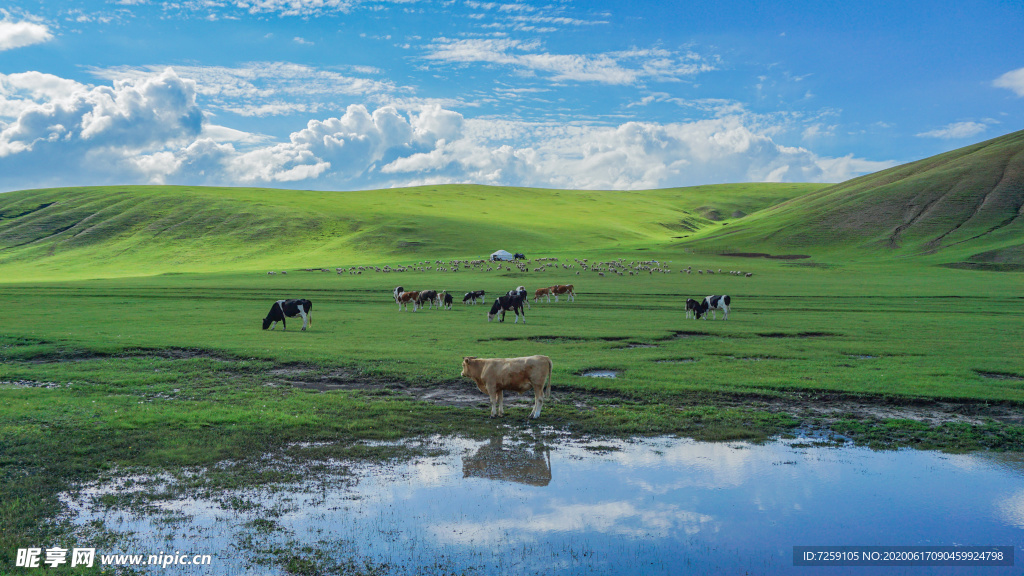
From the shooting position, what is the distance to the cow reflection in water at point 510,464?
38.6 ft

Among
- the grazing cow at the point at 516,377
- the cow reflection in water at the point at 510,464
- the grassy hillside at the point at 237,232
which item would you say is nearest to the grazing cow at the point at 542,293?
the grazing cow at the point at 516,377

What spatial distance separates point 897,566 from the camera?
28.9 ft

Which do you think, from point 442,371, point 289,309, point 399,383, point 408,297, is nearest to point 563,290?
point 408,297

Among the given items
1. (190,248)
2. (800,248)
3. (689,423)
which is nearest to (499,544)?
(689,423)

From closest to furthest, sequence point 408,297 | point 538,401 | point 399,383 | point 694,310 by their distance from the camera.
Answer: point 538,401
point 399,383
point 694,310
point 408,297

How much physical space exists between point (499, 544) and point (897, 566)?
19.6ft

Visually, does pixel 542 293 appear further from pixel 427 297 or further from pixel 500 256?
pixel 500 256

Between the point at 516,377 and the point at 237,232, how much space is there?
13423 centimetres

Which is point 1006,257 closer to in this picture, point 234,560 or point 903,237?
point 903,237

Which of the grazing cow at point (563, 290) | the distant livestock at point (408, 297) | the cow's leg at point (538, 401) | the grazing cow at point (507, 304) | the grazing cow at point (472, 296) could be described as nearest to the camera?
the cow's leg at point (538, 401)

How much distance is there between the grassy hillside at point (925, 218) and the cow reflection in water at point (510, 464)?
97.7 metres

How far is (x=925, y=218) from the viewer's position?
119 meters

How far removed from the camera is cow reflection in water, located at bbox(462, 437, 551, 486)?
1177 centimetres

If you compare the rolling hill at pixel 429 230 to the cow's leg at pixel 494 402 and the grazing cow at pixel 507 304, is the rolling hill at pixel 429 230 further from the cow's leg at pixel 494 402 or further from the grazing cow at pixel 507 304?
the cow's leg at pixel 494 402
